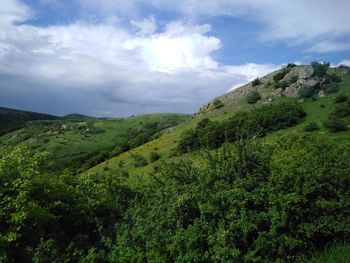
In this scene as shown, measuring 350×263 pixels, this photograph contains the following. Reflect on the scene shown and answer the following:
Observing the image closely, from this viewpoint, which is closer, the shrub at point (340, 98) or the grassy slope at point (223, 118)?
the grassy slope at point (223, 118)

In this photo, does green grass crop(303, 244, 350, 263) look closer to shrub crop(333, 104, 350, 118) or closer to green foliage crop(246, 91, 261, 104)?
shrub crop(333, 104, 350, 118)

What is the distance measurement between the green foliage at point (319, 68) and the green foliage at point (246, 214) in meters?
98.3

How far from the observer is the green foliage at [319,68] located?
4013 inches

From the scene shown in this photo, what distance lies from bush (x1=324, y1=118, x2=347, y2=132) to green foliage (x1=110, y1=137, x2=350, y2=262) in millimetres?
56758

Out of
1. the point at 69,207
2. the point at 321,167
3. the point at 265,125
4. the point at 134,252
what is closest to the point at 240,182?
the point at 321,167

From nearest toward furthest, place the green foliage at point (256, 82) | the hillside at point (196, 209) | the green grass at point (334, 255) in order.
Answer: the green grass at point (334, 255), the hillside at point (196, 209), the green foliage at point (256, 82)

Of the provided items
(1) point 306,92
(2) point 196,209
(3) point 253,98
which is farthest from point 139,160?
(2) point 196,209

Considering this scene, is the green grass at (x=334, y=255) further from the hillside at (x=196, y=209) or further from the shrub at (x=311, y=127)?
the shrub at (x=311, y=127)

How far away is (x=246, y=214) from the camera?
891 centimetres

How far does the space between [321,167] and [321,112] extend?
71.0 meters

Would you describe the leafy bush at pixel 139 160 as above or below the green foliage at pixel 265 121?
below

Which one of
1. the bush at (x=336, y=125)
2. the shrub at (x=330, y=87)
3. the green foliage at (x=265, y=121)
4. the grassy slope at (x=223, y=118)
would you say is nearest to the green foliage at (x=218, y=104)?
the grassy slope at (x=223, y=118)

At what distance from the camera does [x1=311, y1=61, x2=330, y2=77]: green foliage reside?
334 feet

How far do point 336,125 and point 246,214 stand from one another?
6035 centimetres
